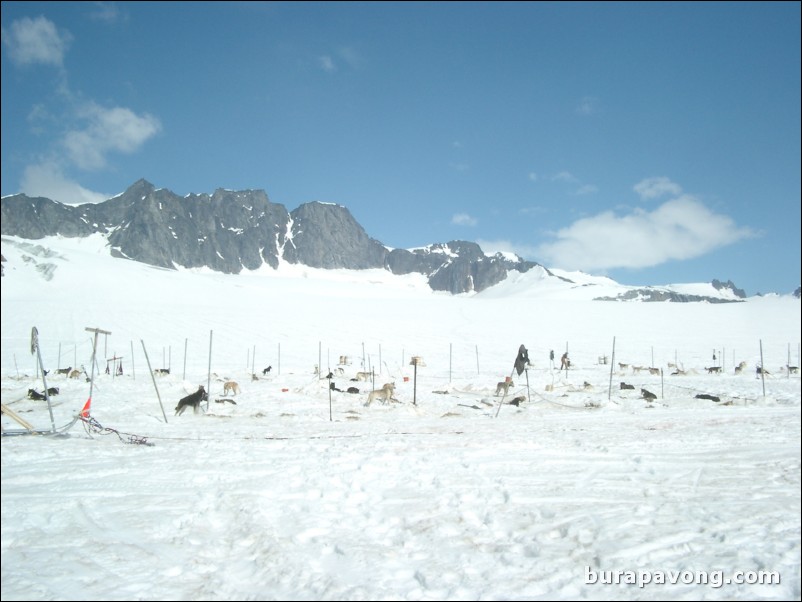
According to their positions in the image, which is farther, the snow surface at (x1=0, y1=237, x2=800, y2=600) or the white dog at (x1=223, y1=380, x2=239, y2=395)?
the white dog at (x1=223, y1=380, x2=239, y2=395)

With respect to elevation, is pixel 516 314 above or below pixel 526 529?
above

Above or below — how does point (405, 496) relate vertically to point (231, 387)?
below

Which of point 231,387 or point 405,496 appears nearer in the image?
point 405,496

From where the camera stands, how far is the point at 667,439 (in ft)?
27.4

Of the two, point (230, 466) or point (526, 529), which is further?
point (230, 466)

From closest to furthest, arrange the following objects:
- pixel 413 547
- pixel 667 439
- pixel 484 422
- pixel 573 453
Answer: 1. pixel 413 547
2. pixel 573 453
3. pixel 667 439
4. pixel 484 422

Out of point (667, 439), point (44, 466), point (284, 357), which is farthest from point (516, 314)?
point (44, 466)

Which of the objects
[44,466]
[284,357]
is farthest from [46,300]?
[44,466]

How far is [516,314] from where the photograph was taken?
53.0 meters

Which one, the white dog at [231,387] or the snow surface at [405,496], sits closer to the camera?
the snow surface at [405,496]

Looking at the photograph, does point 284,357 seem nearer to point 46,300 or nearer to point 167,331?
point 167,331

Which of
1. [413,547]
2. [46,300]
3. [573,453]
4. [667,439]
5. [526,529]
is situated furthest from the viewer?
[46,300]

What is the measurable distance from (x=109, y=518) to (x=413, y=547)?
3.00m

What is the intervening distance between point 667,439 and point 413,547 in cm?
591
